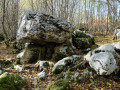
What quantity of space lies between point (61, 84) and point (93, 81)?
4.28ft

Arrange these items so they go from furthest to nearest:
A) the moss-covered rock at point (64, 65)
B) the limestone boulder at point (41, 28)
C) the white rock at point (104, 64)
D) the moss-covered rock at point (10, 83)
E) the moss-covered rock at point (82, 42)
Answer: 1. the moss-covered rock at point (82, 42)
2. the limestone boulder at point (41, 28)
3. the moss-covered rock at point (64, 65)
4. the white rock at point (104, 64)
5. the moss-covered rock at point (10, 83)

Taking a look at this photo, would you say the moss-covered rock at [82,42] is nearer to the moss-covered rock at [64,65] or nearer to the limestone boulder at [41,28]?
the limestone boulder at [41,28]

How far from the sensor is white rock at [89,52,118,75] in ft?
12.7

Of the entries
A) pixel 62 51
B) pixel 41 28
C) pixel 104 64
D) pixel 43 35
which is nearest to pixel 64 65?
pixel 104 64

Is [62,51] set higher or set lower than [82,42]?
lower

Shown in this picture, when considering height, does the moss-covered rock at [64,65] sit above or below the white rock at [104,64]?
below

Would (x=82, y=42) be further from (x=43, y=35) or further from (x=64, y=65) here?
(x=64, y=65)

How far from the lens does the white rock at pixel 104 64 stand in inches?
152

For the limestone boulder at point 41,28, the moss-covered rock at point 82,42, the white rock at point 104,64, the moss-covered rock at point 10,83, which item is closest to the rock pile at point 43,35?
the limestone boulder at point 41,28

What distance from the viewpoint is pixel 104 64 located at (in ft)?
12.9

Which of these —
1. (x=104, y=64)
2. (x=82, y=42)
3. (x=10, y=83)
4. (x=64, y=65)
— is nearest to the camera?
(x=10, y=83)

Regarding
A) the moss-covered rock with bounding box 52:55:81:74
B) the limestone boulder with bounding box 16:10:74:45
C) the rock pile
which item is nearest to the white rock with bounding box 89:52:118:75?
the moss-covered rock with bounding box 52:55:81:74

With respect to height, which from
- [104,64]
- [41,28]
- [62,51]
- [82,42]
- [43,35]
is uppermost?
[41,28]

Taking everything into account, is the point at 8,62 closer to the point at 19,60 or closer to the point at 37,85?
the point at 19,60
